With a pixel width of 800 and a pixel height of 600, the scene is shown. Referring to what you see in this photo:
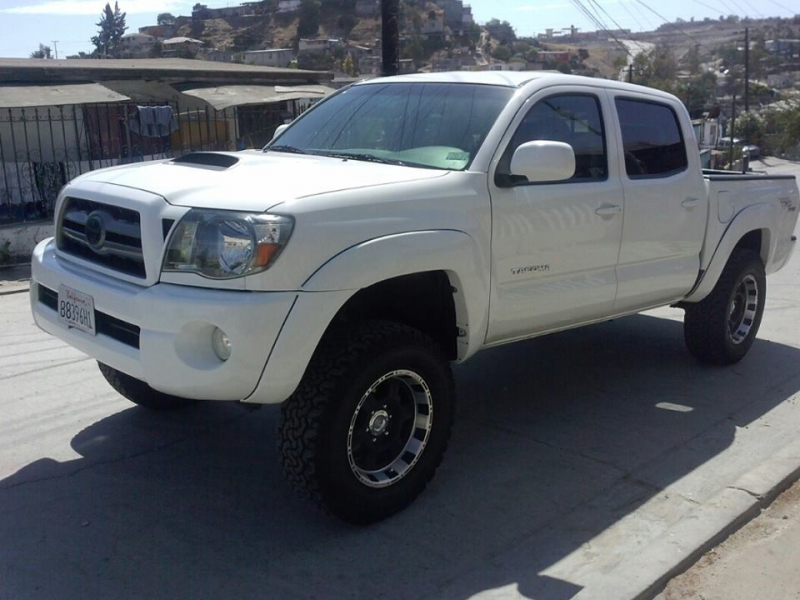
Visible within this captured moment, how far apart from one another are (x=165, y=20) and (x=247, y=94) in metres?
95.5

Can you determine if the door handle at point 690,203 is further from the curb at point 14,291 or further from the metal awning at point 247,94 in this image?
the metal awning at point 247,94

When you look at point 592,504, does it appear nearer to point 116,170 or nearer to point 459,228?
point 459,228

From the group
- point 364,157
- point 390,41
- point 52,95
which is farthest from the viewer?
point 52,95

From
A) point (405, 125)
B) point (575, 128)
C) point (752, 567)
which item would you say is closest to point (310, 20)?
point (575, 128)

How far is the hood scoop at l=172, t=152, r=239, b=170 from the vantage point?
4.17 m

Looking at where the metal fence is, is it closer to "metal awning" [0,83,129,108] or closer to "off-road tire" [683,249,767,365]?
"metal awning" [0,83,129,108]

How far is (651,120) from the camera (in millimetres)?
5652

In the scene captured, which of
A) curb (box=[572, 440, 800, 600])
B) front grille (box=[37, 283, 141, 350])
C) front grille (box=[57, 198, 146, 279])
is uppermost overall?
front grille (box=[57, 198, 146, 279])

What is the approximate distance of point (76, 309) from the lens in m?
4.00

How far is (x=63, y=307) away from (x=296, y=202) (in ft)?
4.40

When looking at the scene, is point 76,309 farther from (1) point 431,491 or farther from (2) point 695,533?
(2) point 695,533

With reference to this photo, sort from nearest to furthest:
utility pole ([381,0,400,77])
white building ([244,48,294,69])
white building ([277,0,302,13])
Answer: utility pole ([381,0,400,77])
white building ([244,48,294,69])
white building ([277,0,302,13])

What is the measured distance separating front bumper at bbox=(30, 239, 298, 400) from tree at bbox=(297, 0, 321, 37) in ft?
262

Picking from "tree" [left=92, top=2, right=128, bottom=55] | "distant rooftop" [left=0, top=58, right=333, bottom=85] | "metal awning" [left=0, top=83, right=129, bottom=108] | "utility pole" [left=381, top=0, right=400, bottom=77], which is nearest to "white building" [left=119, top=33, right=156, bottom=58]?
"tree" [left=92, top=2, right=128, bottom=55]
